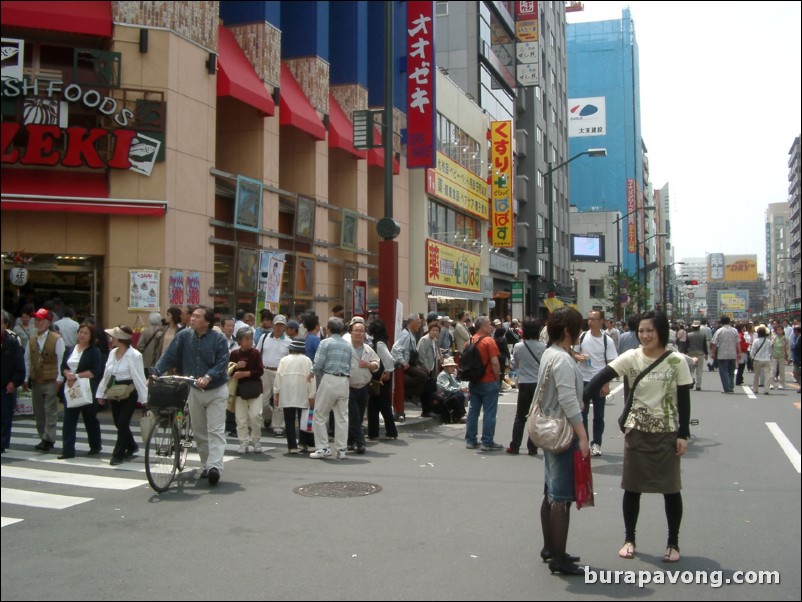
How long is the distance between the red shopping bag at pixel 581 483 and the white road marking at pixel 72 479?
504 cm

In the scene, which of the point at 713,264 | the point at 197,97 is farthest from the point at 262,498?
the point at 713,264

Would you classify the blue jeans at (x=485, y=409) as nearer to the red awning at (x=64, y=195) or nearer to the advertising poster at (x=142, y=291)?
the advertising poster at (x=142, y=291)

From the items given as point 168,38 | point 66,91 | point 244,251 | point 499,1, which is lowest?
point 244,251

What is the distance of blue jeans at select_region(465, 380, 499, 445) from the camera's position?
34.2ft

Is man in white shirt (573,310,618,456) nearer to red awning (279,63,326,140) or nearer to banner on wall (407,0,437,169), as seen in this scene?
red awning (279,63,326,140)

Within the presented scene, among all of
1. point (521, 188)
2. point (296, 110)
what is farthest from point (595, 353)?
point (521, 188)

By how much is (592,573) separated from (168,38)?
13.7m

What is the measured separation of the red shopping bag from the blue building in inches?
3404

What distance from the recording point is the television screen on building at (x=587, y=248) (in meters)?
72.9

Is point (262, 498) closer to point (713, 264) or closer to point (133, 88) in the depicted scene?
point (133, 88)

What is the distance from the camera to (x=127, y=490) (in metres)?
7.76

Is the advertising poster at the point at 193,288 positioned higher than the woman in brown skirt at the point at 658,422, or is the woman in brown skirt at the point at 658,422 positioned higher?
the advertising poster at the point at 193,288

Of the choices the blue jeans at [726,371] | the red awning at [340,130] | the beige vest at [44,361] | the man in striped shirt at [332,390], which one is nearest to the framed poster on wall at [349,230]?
the red awning at [340,130]

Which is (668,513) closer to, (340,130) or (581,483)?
(581,483)
